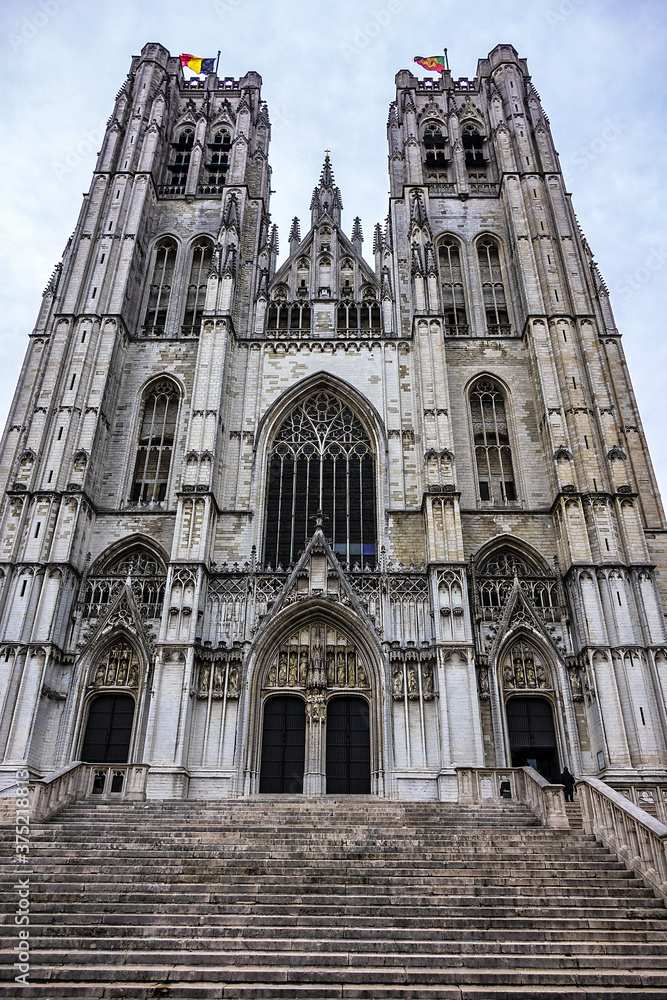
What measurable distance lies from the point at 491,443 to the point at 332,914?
19.6 metres

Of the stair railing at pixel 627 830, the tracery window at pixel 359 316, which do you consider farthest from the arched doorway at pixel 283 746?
the tracery window at pixel 359 316

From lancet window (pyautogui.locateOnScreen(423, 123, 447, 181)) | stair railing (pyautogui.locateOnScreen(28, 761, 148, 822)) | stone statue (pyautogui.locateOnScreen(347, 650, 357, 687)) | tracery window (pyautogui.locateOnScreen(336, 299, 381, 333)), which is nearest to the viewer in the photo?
stair railing (pyautogui.locateOnScreen(28, 761, 148, 822))

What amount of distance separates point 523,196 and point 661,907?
27.9 m

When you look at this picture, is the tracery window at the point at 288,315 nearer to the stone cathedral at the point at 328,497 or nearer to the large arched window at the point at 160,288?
the stone cathedral at the point at 328,497

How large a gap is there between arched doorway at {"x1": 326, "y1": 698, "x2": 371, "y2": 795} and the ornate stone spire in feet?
69.2

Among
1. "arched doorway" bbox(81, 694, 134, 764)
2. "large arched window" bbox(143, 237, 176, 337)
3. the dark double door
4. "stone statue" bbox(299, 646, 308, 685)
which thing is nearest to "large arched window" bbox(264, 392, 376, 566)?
"stone statue" bbox(299, 646, 308, 685)

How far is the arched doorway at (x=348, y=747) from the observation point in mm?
20500

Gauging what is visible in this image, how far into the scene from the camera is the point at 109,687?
21.6 meters

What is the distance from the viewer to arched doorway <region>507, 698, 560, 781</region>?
20.9 m

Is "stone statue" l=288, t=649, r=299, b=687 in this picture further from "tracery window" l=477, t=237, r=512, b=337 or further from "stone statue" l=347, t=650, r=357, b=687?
"tracery window" l=477, t=237, r=512, b=337

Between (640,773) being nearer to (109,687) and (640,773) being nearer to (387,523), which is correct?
(387,523)

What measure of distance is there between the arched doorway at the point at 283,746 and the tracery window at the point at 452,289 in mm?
15830

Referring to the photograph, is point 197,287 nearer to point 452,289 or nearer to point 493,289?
point 452,289

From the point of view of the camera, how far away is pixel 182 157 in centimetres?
3562
